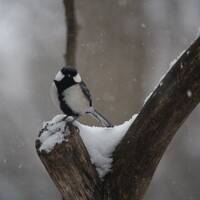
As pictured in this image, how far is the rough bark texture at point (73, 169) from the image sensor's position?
143 centimetres

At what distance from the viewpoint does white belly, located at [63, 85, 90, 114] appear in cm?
161

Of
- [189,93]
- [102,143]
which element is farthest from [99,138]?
[189,93]

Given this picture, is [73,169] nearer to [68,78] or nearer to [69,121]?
[69,121]

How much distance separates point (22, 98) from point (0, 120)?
226 millimetres

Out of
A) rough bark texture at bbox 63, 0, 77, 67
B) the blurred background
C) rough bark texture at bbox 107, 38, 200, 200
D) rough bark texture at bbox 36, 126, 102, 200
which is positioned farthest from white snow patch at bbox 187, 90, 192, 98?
the blurred background

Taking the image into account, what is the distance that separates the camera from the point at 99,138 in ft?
5.12

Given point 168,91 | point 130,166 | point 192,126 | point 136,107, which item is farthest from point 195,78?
point 192,126

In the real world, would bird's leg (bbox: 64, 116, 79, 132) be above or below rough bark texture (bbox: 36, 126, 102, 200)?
above

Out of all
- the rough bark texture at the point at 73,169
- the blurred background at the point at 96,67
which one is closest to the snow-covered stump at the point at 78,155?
the rough bark texture at the point at 73,169

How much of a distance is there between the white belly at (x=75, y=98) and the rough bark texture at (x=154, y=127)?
7.3 inches

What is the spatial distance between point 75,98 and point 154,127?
0.96 feet

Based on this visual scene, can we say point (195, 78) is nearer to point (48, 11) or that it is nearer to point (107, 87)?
point (107, 87)

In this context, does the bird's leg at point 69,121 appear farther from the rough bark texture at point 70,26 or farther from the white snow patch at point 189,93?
the rough bark texture at point 70,26

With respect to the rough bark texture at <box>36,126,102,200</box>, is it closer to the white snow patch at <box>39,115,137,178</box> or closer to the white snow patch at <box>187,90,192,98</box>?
the white snow patch at <box>39,115,137,178</box>
